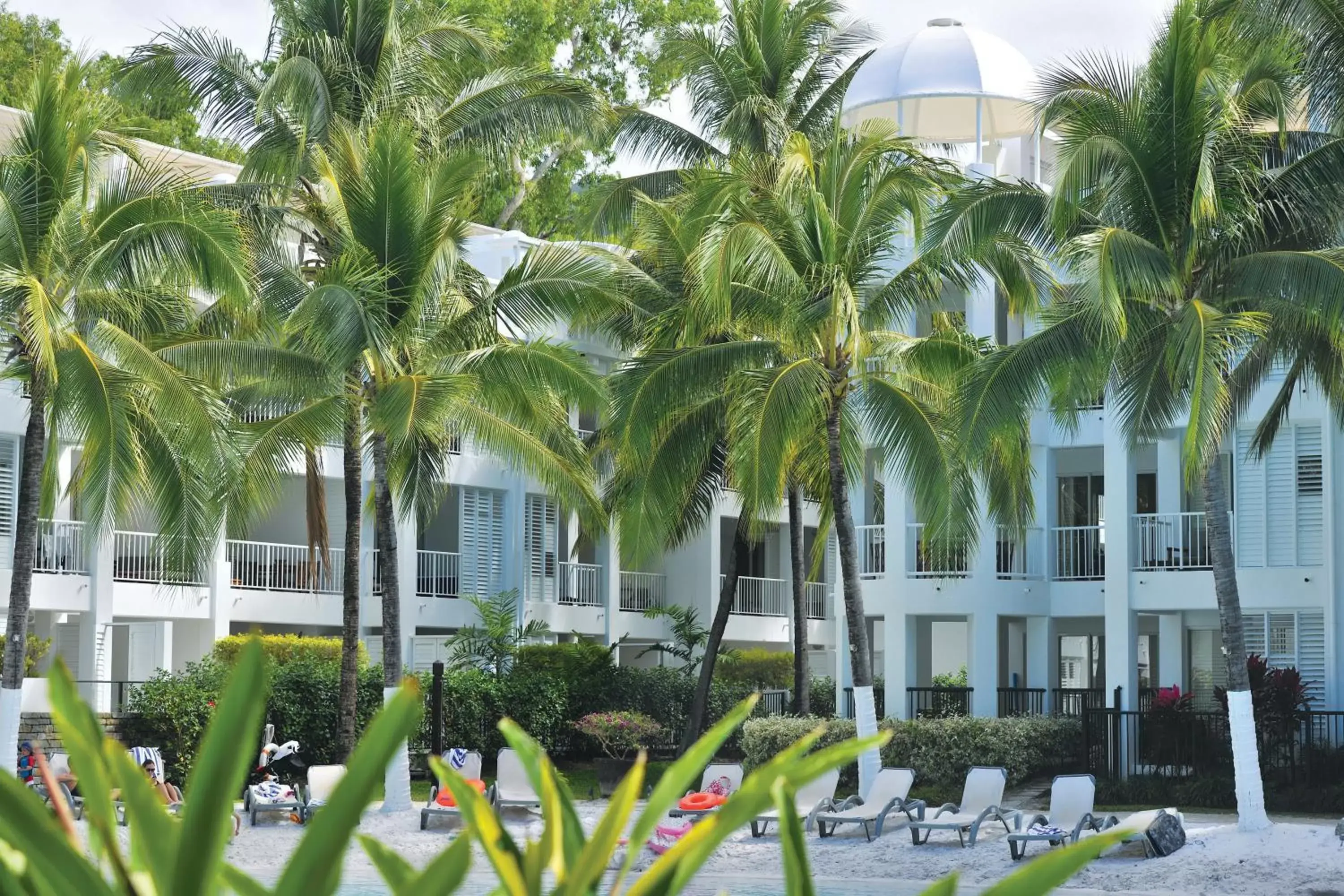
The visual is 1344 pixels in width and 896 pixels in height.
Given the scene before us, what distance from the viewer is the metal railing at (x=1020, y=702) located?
27.6 m

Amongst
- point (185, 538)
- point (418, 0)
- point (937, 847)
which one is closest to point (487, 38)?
point (418, 0)

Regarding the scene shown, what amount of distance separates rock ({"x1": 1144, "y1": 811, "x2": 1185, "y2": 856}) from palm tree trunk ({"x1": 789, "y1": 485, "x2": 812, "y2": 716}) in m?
10.4

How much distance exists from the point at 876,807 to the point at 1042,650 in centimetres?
1060

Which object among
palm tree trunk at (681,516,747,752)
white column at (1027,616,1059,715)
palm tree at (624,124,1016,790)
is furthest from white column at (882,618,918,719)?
palm tree at (624,124,1016,790)

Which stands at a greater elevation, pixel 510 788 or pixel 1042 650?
pixel 1042 650

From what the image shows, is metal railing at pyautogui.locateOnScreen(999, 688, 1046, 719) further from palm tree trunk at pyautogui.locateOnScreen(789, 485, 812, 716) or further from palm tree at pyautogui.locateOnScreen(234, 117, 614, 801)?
palm tree at pyautogui.locateOnScreen(234, 117, 614, 801)

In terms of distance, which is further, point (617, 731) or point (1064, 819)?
point (617, 731)

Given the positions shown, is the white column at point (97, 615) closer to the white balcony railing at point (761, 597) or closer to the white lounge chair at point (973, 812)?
the white balcony railing at point (761, 597)

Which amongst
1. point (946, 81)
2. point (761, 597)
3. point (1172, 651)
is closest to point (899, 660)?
point (1172, 651)

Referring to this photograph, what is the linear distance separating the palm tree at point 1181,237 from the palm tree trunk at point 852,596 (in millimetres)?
2655

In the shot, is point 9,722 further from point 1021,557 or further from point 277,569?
point 1021,557

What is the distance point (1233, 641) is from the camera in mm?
18078

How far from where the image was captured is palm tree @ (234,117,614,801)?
778 inches

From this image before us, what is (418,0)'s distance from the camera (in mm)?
26688
